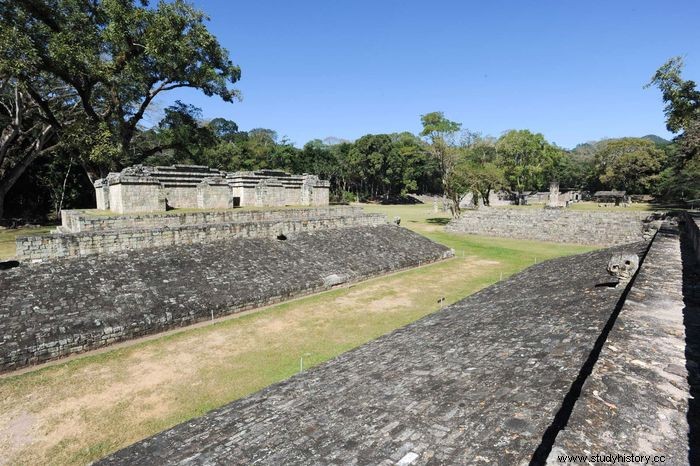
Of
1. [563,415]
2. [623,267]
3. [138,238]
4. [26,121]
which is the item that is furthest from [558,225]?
[26,121]

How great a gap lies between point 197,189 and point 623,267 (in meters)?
22.7

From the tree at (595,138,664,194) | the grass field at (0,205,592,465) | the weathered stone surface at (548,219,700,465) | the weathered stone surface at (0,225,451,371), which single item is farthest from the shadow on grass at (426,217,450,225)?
the weathered stone surface at (548,219,700,465)

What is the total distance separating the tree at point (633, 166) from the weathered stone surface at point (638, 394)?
5972 centimetres

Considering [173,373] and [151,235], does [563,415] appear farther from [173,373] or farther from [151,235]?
[151,235]

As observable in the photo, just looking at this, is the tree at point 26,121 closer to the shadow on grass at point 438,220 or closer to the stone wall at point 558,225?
the stone wall at point 558,225

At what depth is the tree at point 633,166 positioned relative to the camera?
5228cm

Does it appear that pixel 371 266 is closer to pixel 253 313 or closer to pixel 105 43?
pixel 253 313

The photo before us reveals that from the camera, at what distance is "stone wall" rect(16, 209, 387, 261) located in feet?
37.6

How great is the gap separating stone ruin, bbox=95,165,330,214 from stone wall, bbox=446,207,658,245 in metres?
14.6

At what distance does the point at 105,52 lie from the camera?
77.4ft

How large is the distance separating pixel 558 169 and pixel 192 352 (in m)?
75.2

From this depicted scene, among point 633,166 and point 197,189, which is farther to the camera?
point 633,166

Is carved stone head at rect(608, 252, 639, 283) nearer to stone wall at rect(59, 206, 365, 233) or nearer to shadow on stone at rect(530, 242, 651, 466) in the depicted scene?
shadow on stone at rect(530, 242, 651, 466)

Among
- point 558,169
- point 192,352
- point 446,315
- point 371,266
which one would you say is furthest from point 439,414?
point 558,169
